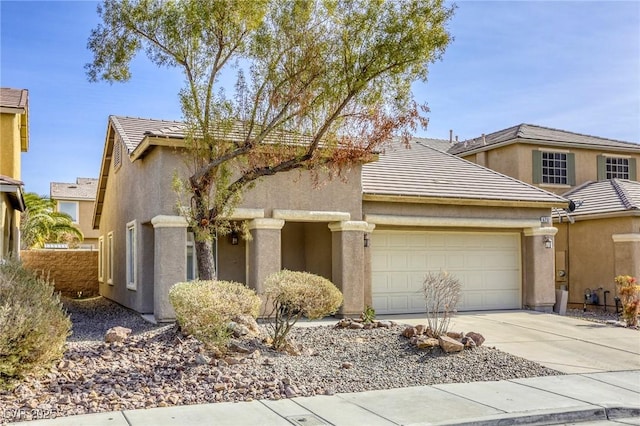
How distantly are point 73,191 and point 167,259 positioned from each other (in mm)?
34414

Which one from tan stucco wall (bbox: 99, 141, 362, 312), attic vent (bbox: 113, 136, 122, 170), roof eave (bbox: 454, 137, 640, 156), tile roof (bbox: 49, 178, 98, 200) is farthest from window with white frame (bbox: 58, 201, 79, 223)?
roof eave (bbox: 454, 137, 640, 156)

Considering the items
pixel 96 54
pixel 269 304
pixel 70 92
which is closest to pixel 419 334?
pixel 269 304

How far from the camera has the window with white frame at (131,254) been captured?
16500mm

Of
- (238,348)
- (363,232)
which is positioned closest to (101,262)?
(363,232)

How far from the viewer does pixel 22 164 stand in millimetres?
24000

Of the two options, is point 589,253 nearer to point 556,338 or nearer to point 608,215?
point 608,215

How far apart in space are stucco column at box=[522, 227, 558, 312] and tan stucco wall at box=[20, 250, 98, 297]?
17.1 metres

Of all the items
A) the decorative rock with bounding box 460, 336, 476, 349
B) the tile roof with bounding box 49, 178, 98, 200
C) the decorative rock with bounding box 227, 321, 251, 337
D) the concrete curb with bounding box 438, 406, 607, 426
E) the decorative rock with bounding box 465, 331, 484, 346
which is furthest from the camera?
the tile roof with bounding box 49, 178, 98, 200

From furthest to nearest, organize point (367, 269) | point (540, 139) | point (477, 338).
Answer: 1. point (540, 139)
2. point (367, 269)
3. point (477, 338)

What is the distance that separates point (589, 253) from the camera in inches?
793

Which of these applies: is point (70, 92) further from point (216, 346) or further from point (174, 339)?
point (216, 346)

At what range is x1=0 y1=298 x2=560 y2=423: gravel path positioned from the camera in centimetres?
777

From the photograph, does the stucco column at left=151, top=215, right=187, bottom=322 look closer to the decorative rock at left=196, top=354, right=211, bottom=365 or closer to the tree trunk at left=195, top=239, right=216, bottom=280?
the tree trunk at left=195, top=239, right=216, bottom=280

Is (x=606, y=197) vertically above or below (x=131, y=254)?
above
